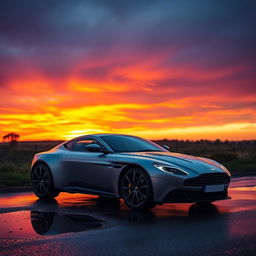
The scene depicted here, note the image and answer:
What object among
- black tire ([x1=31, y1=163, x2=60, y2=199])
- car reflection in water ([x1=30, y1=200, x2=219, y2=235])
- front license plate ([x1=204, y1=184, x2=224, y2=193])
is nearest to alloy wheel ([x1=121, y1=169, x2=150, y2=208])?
car reflection in water ([x1=30, y1=200, x2=219, y2=235])

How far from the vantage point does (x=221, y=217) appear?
25.8ft

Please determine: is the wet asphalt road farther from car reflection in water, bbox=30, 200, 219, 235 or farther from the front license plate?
the front license plate

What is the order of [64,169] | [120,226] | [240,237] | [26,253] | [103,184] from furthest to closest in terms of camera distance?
[64,169], [103,184], [120,226], [240,237], [26,253]

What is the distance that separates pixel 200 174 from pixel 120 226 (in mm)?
2109

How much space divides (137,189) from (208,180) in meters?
1.31

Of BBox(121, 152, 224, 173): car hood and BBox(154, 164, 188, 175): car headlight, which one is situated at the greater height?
BBox(121, 152, 224, 173): car hood

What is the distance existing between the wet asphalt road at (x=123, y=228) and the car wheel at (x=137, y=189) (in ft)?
0.59

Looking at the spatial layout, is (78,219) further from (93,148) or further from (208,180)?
(208,180)

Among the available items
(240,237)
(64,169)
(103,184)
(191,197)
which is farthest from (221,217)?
(64,169)

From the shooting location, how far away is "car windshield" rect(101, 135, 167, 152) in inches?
390

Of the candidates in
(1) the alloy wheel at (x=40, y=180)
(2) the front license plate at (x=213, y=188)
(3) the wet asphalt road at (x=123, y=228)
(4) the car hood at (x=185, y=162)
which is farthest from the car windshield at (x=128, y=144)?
(2) the front license plate at (x=213, y=188)

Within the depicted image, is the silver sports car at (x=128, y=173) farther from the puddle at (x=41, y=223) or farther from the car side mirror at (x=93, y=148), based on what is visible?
the puddle at (x=41, y=223)

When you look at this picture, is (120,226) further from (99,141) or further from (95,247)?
(99,141)

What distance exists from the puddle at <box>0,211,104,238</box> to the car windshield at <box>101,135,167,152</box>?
7.06ft
